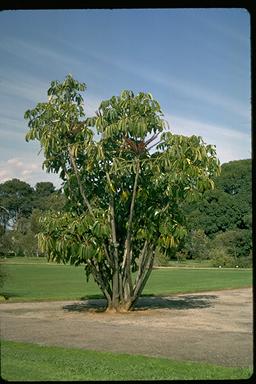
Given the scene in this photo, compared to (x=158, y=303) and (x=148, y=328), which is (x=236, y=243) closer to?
(x=158, y=303)

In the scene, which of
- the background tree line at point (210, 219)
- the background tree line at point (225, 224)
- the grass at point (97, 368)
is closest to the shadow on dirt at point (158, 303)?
the grass at point (97, 368)

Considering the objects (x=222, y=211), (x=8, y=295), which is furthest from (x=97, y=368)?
(x=222, y=211)

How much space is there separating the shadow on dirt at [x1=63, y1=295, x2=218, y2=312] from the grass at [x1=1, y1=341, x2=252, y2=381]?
6.84 metres

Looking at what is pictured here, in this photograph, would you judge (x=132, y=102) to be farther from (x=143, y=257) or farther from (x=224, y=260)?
(x=224, y=260)

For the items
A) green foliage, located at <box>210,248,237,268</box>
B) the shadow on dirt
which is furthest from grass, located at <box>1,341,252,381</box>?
green foliage, located at <box>210,248,237,268</box>

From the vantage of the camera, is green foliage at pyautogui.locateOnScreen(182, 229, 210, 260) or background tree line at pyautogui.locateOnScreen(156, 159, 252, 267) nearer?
background tree line at pyautogui.locateOnScreen(156, 159, 252, 267)

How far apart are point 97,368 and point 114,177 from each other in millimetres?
6916

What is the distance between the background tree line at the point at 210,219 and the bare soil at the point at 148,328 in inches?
574

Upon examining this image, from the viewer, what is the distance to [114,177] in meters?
13.2

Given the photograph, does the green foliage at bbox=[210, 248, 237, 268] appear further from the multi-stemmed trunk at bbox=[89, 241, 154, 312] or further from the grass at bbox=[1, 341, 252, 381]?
the grass at bbox=[1, 341, 252, 381]

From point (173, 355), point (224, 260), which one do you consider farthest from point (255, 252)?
point (224, 260)

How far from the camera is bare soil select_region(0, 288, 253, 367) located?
8.61m

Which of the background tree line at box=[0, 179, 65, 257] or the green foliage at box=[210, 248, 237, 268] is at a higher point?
the background tree line at box=[0, 179, 65, 257]

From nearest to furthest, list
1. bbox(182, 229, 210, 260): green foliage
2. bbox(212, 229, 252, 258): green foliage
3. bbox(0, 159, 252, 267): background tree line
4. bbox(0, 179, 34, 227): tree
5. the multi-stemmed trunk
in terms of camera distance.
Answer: the multi-stemmed trunk
bbox(0, 159, 252, 267): background tree line
bbox(0, 179, 34, 227): tree
bbox(212, 229, 252, 258): green foliage
bbox(182, 229, 210, 260): green foliage
